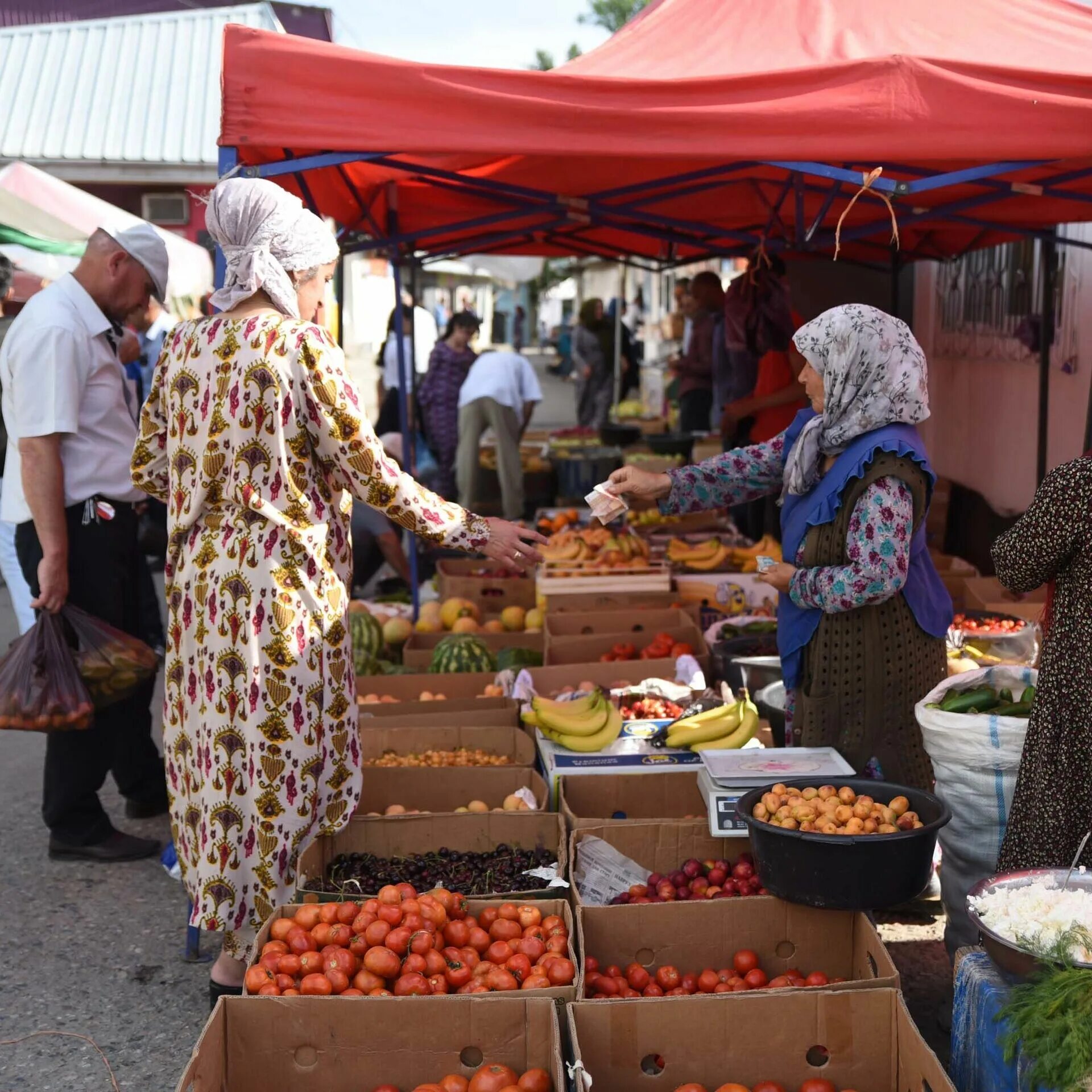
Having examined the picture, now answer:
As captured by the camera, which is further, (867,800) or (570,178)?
(570,178)

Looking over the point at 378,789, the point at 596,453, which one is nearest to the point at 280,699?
the point at 378,789

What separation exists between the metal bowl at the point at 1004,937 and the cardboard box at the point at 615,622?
10.2 ft

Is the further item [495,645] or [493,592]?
[493,592]

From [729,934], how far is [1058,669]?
100cm

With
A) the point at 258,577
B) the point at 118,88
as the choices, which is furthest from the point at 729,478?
the point at 118,88

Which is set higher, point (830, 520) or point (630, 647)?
point (830, 520)

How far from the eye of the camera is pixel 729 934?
301 centimetres

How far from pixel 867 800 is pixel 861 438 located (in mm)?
1010

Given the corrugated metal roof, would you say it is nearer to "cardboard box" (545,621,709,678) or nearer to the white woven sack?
"cardboard box" (545,621,709,678)

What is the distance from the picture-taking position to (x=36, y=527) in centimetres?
419

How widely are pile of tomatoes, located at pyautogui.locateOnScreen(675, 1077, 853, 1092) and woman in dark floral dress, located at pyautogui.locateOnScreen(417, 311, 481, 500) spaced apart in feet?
30.2

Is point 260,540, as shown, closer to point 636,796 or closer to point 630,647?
point 636,796

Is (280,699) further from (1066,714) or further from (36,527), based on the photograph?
(1066,714)

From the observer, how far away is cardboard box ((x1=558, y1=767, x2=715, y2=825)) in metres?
3.80
